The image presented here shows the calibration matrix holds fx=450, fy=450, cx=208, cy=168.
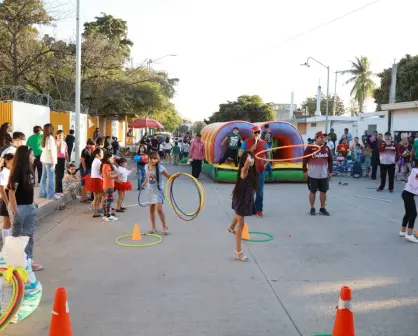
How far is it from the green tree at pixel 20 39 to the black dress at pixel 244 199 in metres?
19.8

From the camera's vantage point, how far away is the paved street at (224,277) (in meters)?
4.54

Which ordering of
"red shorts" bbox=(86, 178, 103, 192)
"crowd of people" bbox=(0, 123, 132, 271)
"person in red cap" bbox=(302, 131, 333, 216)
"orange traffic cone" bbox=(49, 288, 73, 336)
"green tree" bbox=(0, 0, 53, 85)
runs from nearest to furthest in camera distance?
"orange traffic cone" bbox=(49, 288, 73, 336), "crowd of people" bbox=(0, 123, 132, 271), "red shorts" bbox=(86, 178, 103, 192), "person in red cap" bbox=(302, 131, 333, 216), "green tree" bbox=(0, 0, 53, 85)

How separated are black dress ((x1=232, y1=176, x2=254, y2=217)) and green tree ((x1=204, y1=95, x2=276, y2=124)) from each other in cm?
5165

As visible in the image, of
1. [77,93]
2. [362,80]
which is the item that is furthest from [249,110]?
[77,93]

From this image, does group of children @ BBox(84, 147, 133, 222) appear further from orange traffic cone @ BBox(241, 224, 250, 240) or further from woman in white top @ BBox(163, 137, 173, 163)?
woman in white top @ BBox(163, 137, 173, 163)

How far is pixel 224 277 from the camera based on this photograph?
19.6ft

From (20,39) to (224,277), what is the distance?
22.8m

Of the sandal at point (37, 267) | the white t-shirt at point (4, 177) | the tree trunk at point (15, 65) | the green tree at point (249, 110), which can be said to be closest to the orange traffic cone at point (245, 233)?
the sandal at point (37, 267)

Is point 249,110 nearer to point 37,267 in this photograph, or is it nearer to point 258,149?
point 258,149

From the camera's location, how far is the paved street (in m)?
4.54

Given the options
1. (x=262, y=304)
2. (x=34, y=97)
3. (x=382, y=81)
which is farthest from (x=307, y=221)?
(x=382, y=81)

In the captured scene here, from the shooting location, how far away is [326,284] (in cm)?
577

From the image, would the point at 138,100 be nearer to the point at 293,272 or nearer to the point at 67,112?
the point at 67,112

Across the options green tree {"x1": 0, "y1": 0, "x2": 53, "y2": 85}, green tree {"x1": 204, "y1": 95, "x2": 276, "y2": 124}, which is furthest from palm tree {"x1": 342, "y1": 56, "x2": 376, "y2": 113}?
green tree {"x1": 0, "y1": 0, "x2": 53, "y2": 85}
